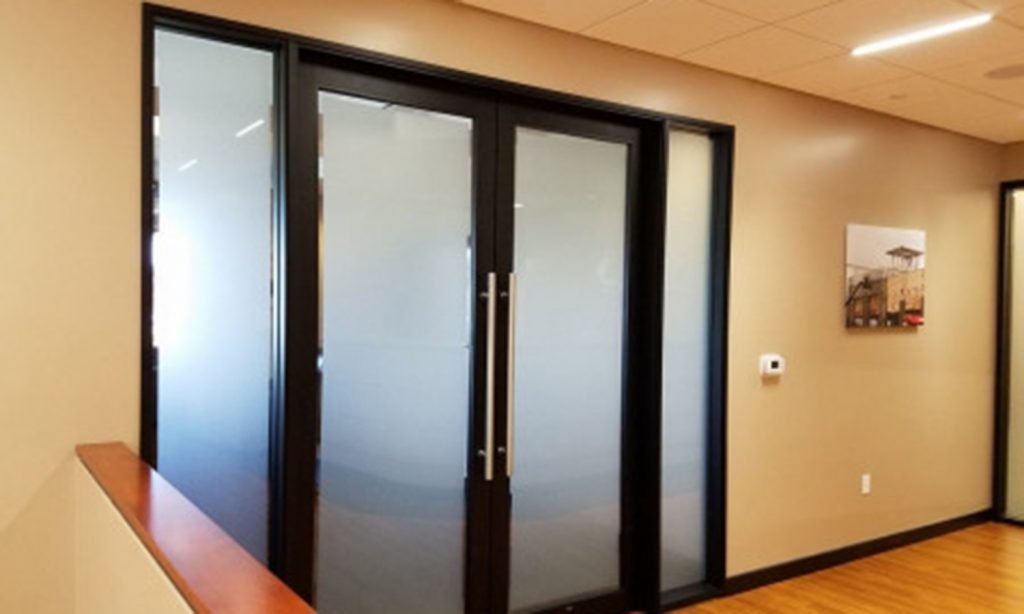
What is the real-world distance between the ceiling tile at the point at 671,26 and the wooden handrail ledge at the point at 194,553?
8.37ft

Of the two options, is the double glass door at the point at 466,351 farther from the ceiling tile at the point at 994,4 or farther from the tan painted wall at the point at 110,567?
the ceiling tile at the point at 994,4

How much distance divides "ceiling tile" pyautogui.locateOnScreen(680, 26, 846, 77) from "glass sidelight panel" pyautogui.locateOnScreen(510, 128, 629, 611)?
0.64m

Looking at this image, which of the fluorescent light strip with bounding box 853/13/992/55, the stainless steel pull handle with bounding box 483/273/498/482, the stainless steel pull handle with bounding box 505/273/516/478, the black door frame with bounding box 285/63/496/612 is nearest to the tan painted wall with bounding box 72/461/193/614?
the black door frame with bounding box 285/63/496/612

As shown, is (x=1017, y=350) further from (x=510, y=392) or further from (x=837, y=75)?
(x=510, y=392)

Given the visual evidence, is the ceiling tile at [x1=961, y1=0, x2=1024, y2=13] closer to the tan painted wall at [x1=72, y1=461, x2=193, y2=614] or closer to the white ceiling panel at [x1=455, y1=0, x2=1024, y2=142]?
the white ceiling panel at [x1=455, y1=0, x2=1024, y2=142]

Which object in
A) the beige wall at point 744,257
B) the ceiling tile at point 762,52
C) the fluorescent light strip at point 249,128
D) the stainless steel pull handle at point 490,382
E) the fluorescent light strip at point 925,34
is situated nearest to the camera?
the beige wall at point 744,257

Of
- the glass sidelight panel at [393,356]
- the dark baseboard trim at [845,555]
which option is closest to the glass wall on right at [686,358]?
the dark baseboard trim at [845,555]

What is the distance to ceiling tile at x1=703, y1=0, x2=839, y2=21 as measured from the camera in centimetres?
298

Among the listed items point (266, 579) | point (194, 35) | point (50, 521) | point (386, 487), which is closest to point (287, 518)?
point (386, 487)

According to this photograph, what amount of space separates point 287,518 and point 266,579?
161cm

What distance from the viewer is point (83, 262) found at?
7.73ft

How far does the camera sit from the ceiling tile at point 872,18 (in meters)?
3.00

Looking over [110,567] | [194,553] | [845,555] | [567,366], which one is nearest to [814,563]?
[845,555]

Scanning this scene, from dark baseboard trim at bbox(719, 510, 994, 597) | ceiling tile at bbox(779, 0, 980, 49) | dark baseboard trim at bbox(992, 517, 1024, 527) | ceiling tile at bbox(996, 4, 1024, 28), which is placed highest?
ceiling tile at bbox(779, 0, 980, 49)
